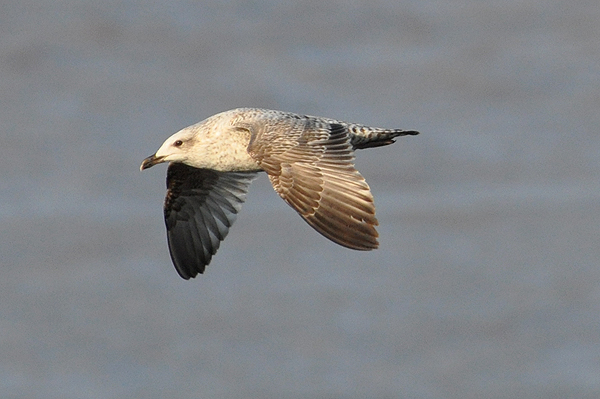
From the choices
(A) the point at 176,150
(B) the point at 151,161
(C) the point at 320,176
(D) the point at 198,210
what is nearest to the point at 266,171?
(C) the point at 320,176

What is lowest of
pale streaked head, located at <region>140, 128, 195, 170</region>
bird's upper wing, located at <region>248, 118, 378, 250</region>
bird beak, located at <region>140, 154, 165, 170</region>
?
bird's upper wing, located at <region>248, 118, 378, 250</region>

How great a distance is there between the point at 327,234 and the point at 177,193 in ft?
10.2

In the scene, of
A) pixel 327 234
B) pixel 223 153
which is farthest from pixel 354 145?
pixel 327 234

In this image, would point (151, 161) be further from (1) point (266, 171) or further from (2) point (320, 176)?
(2) point (320, 176)

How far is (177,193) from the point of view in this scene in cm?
1095

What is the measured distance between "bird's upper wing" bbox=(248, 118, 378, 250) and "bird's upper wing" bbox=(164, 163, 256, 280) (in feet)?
5.66

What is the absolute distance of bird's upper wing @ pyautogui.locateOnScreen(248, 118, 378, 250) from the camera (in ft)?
26.7

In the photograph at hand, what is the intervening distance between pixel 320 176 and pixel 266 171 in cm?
44

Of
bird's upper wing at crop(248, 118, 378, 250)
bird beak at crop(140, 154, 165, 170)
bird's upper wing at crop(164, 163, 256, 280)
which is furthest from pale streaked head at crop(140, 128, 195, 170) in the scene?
bird's upper wing at crop(164, 163, 256, 280)

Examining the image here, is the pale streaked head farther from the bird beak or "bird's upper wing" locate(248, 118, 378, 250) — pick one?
"bird's upper wing" locate(248, 118, 378, 250)

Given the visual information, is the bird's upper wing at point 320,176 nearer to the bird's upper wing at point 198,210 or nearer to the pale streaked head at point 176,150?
the pale streaked head at point 176,150

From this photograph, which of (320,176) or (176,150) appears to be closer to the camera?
(320,176)

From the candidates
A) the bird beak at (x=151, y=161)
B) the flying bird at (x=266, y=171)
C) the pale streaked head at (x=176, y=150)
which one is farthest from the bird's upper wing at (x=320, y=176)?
the bird beak at (x=151, y=161)

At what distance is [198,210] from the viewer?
35.8 feet
